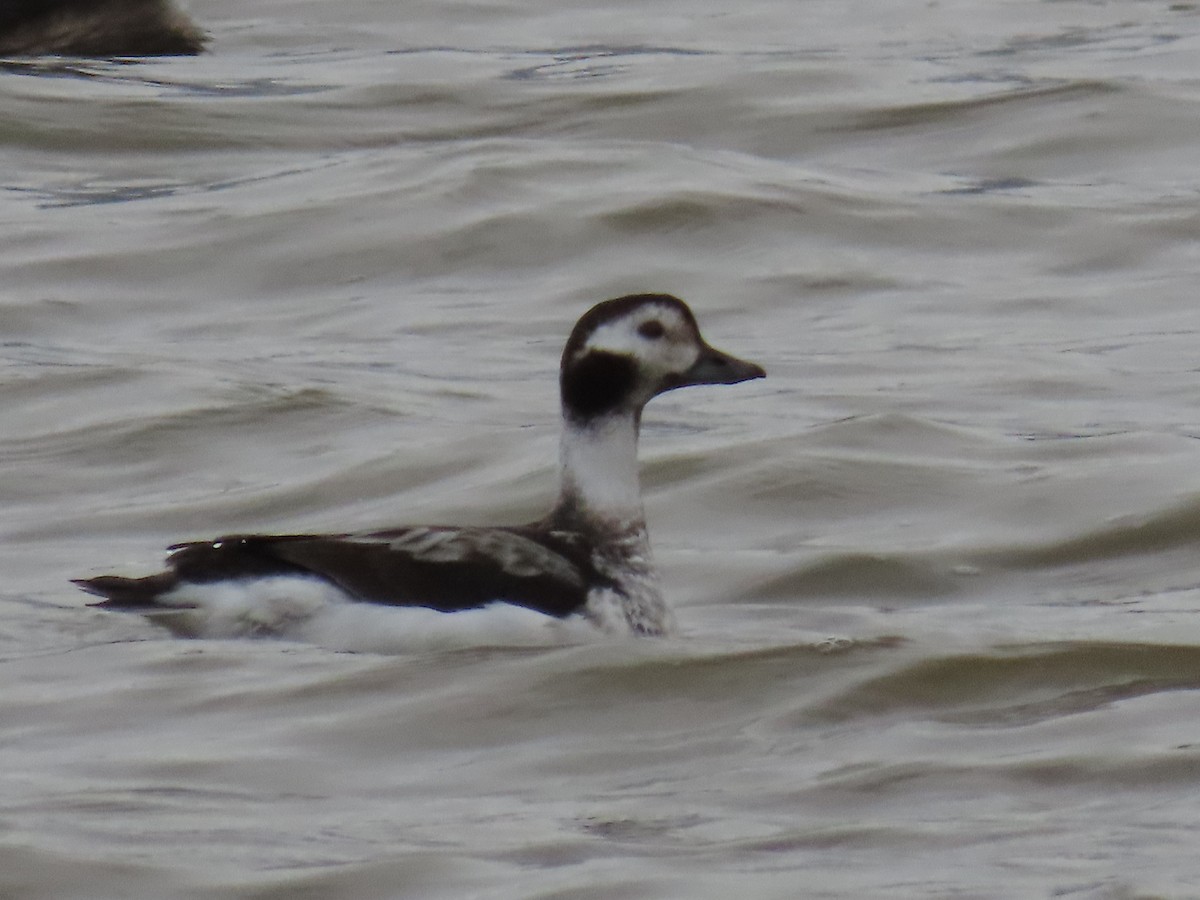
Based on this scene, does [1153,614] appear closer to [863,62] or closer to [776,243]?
[776,243]

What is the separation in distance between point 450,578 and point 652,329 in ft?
3.17

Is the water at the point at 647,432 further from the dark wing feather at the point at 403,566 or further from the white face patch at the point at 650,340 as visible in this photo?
the white face patch at the point at 650,340

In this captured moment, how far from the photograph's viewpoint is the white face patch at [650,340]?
825 centimetres

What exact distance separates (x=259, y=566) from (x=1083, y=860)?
2.48m

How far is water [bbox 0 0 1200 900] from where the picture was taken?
652cm

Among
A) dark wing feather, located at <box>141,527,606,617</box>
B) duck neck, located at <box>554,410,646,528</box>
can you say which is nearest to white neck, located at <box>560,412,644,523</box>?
duck neck, located at <box>554,410,646,528</box>

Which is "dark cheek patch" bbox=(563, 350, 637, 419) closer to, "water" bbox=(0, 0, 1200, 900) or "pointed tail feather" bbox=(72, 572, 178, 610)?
"water" bbox=(0, 0, 1200, 900)

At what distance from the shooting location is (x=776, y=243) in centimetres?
1405

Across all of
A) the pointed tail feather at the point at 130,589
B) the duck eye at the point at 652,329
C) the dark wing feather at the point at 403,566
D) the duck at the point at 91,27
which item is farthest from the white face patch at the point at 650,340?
the duck at the point at 91,27

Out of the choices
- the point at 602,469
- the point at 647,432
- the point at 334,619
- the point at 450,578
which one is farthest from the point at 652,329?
the point at 647,432

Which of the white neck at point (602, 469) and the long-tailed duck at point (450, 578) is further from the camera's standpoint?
the white neck at point (602, 469)

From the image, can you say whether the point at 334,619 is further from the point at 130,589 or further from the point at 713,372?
the point at 713,372

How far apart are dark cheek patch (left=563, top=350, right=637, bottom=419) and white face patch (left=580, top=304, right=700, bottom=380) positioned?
3 cm

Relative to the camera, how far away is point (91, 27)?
1670cm
